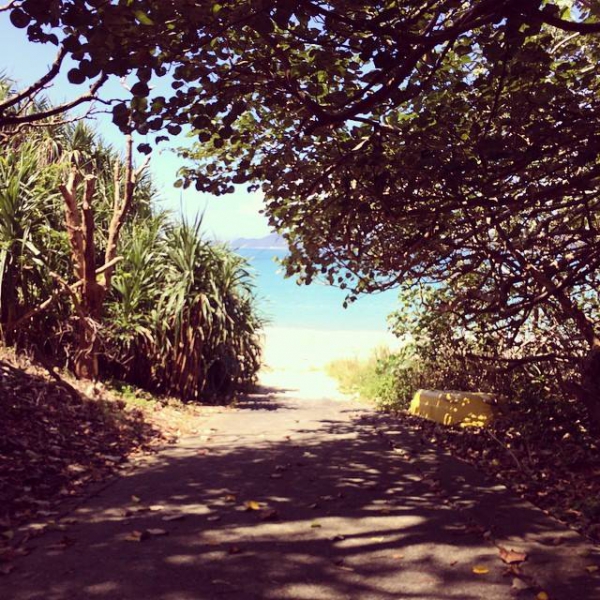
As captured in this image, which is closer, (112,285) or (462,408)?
(462,408)

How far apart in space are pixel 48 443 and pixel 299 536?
326 cm

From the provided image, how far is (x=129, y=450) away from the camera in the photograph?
7.09 metres

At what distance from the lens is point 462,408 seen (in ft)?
27.5

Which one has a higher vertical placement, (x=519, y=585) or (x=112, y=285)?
(x=112, y=285)

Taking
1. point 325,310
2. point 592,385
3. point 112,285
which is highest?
point 325,310

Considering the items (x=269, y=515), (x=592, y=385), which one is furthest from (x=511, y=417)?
(x=269, y=515)

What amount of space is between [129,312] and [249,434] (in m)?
3.40

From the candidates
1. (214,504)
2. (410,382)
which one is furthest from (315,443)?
(410,382)

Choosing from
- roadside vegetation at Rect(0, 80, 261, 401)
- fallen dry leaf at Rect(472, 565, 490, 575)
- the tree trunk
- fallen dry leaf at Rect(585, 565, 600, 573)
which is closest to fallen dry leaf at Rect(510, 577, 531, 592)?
fallen dry leaf at Rect(472, 565, 490, 575)

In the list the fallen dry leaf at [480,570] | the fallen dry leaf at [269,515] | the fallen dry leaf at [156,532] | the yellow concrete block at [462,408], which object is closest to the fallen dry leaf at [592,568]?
the fallen dry leaf at [480,570]

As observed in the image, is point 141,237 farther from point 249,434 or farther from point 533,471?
point 533,471

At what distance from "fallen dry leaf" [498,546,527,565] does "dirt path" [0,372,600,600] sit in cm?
6

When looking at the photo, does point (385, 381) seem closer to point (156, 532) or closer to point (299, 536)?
point (299, 536)

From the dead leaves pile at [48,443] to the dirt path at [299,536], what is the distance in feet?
1.11
